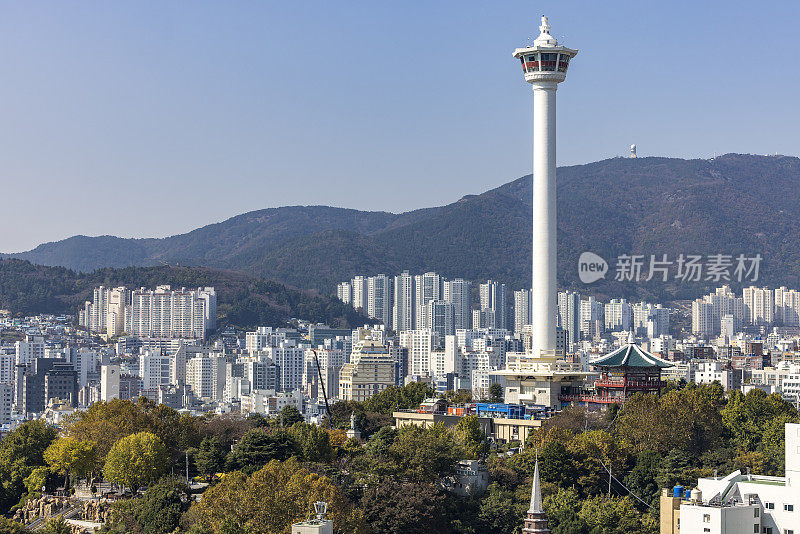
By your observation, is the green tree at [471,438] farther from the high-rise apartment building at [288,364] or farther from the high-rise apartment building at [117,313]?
the high-rise apartment building at [117,313]

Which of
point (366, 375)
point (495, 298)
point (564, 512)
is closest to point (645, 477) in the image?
point (564, 512)

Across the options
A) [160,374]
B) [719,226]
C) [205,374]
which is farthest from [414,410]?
[719,226]

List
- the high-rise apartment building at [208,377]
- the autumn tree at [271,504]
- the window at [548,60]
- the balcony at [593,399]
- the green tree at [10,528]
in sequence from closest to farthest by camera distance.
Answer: the autumn tree at [271,504]
the green tree at [10,528]
the balcony at [593,399]
the window at [548,60]
the high-rise apartment building at [208,377]

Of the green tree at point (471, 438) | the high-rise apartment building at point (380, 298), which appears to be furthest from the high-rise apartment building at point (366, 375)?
the high-rise apartment building at point (380, 298)

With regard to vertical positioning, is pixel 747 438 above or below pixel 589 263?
below

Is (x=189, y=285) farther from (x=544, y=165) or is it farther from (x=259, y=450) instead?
(x=259, y=450)

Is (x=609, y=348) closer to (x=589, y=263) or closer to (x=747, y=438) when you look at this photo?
(x=589, y=263)

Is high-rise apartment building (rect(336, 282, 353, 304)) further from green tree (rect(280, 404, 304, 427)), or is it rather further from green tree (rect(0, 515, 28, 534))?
green tree (rect(0, 515, 28, 534))
